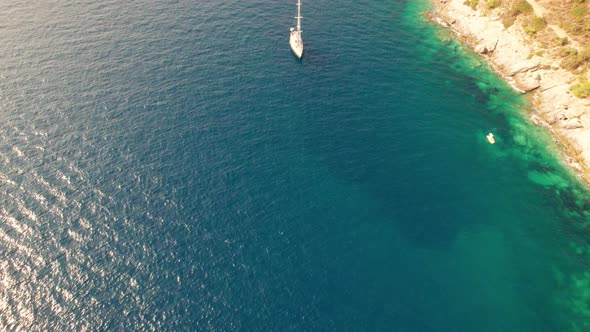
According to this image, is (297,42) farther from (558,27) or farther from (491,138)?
(558,27)

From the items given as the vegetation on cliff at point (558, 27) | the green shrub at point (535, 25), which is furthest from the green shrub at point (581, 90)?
the green shrub at point (535, 25)

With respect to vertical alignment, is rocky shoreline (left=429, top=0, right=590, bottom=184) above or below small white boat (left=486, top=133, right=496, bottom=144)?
above

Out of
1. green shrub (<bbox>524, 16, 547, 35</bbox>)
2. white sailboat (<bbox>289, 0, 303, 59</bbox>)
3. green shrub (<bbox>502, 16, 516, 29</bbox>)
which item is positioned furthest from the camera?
green shrub (<bbox>502, 16, 516, 29</bbox>)

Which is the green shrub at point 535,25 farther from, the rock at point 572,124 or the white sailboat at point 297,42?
the white sailboat at point 297,42

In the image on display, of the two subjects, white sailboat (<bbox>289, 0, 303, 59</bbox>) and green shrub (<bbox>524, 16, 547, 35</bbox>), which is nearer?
green shrub (<bbox>524, 16, 547, 35</bbox>)

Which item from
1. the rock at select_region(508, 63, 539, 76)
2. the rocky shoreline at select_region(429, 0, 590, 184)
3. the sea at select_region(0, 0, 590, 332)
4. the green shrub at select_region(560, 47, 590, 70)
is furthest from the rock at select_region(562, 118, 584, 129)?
the rock at select_region(508, 63, 539, 76)

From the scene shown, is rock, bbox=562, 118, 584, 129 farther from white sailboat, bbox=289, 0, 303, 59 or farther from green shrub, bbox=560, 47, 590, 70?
white sailboat, bbox=289, 0, 303, 59
